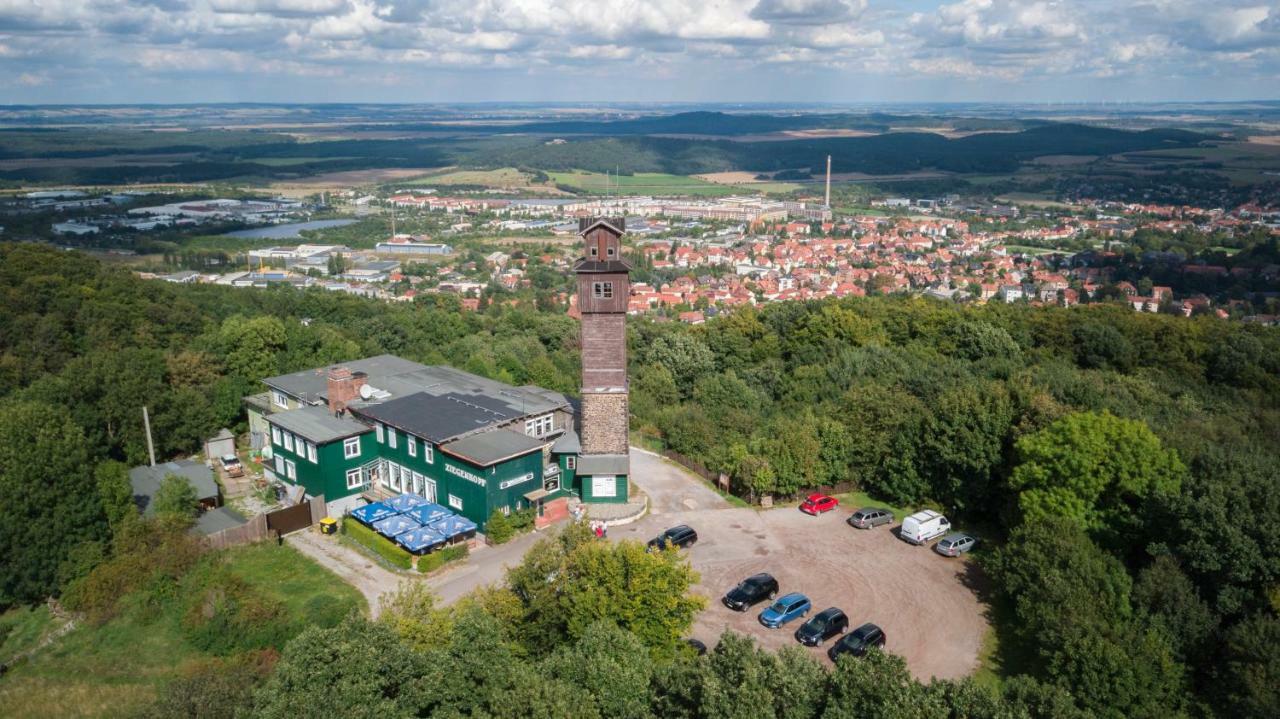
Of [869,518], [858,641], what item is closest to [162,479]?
[858,641]

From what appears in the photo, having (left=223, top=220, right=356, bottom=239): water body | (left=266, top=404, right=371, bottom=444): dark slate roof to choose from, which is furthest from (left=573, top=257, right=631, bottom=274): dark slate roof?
(left=223, top=220, right=356, bottom=239): water body

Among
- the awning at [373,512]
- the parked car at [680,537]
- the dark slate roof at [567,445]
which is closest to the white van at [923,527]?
the parked car at [680,537]

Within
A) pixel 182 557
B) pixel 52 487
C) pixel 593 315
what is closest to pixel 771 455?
pixel 593 315

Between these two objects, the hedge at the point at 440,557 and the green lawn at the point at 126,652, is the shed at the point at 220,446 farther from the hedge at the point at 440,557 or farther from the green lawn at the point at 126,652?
the hedge at the point at 440,557

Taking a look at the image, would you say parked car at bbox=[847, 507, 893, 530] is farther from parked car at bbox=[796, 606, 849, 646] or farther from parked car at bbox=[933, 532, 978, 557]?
parked car at bbox=[796, 606, 849, 646]

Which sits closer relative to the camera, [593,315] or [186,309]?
[593,315]

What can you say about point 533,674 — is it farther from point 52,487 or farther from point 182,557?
point 52,487
